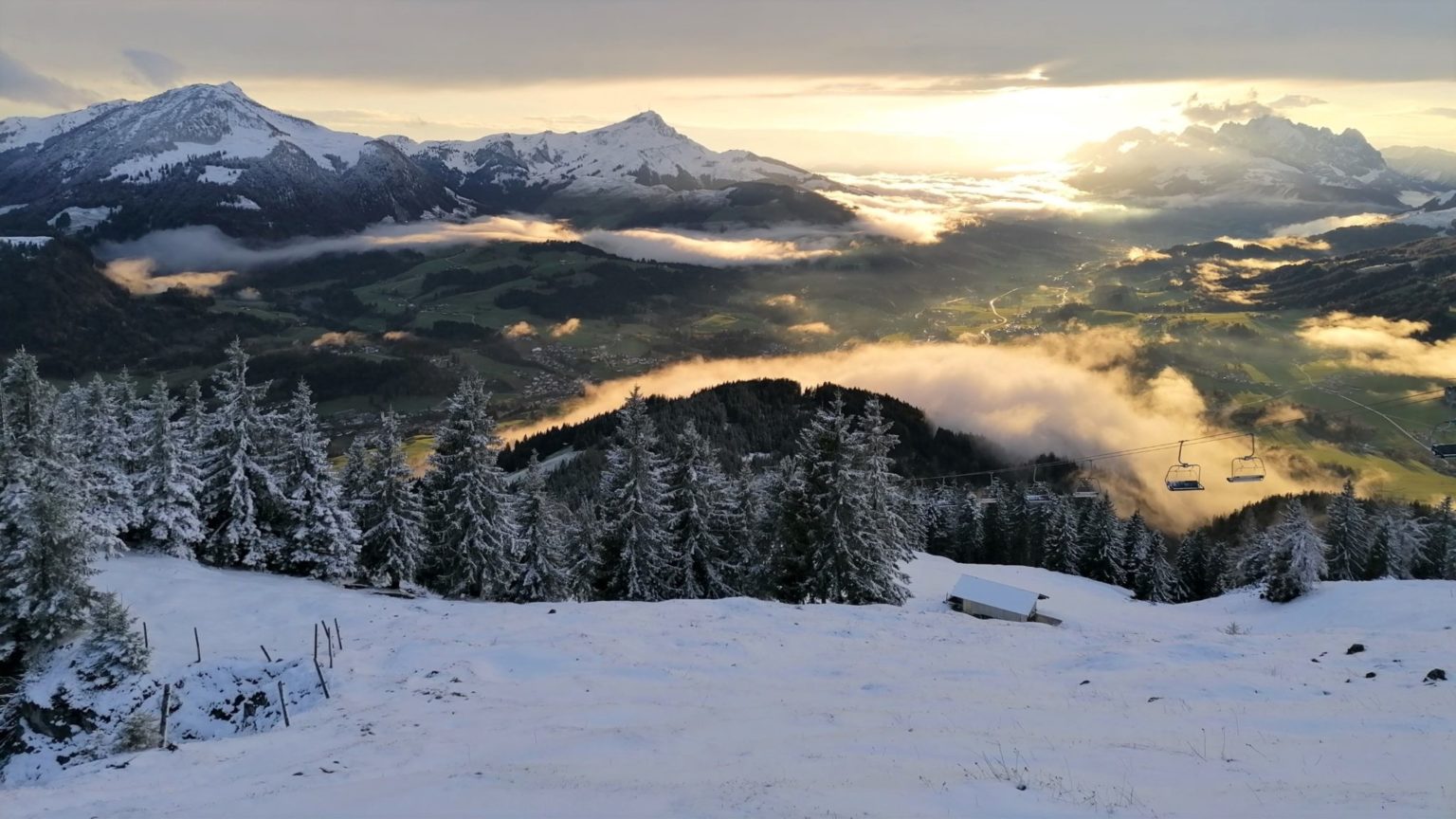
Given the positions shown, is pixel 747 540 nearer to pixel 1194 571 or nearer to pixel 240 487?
pixel 240 487

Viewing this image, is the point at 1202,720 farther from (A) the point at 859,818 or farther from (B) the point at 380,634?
(B) the point at 380,634

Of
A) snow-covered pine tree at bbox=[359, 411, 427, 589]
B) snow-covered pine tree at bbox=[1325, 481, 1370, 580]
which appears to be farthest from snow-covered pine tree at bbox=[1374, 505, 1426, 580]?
snow-covered pine tree at bbox=[359, 411, 427, 589]

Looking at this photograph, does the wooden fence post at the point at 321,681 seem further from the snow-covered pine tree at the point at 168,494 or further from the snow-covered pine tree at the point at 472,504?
the snow-covered pine tree at the point at 168,494

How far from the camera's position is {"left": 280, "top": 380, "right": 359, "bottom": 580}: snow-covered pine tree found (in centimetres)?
4134

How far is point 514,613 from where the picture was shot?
31.8 metres

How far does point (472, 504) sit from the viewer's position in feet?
143

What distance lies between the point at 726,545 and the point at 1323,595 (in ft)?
111

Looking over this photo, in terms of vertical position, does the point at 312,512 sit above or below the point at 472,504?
below

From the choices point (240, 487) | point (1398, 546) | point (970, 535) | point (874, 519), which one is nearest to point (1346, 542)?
point (1398, 546)

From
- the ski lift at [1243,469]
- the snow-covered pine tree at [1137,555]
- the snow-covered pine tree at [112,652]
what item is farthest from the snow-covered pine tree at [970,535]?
the snow-covered pine tree at [112,652]

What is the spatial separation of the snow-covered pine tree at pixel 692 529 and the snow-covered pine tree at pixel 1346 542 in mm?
59932

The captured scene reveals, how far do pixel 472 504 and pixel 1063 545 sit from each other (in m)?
70.7

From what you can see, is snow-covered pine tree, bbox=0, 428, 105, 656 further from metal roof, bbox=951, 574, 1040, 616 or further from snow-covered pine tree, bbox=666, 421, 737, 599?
metal roof, bbox=951, 574, 1040, 616

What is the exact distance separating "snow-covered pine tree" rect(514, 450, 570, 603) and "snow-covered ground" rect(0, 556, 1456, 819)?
15.2 metres
